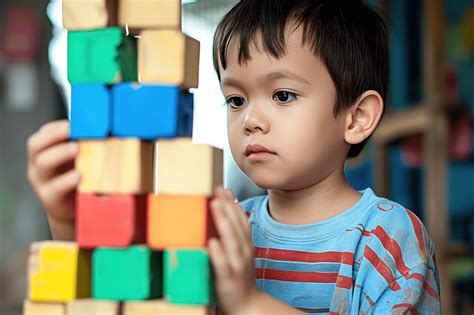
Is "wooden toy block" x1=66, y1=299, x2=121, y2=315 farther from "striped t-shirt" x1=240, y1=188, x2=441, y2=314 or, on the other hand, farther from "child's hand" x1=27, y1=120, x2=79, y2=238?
"striped t-shirt" x1=240, y1=188, x2=441, y2=314

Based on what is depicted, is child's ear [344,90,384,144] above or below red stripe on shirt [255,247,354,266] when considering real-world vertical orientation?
above

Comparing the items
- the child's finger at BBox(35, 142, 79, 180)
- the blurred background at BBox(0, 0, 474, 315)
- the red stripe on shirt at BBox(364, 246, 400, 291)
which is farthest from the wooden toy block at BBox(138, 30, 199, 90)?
the blurred background at BBox(0, 0, 474, 315)

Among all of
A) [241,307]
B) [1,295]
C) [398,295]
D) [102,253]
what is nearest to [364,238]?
[398,295]

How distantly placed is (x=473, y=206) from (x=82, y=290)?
2.05 metres

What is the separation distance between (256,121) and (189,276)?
0.93 feet

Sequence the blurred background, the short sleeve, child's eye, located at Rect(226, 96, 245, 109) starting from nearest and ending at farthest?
1. the short sleeve
2. child's eye, located at Rect(226, 96, 245, 109)
3. the blurred background

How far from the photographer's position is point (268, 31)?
0.96 m

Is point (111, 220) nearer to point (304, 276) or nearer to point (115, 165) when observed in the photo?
point (115, 165)

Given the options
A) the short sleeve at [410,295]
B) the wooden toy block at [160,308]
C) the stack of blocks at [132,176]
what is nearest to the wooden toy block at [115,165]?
the stack of blocks at [132,176]

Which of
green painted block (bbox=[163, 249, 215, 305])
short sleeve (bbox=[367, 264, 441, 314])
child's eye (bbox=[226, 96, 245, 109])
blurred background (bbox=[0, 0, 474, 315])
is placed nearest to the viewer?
green painted block (bbox=[163, 249, 215, 305])

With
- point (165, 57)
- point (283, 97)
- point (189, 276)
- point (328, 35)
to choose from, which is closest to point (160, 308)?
point (189, 276)

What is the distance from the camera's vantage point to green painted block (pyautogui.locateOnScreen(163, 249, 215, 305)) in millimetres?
703

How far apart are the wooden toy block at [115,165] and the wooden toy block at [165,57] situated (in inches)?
2.8

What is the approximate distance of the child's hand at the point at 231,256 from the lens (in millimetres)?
713
